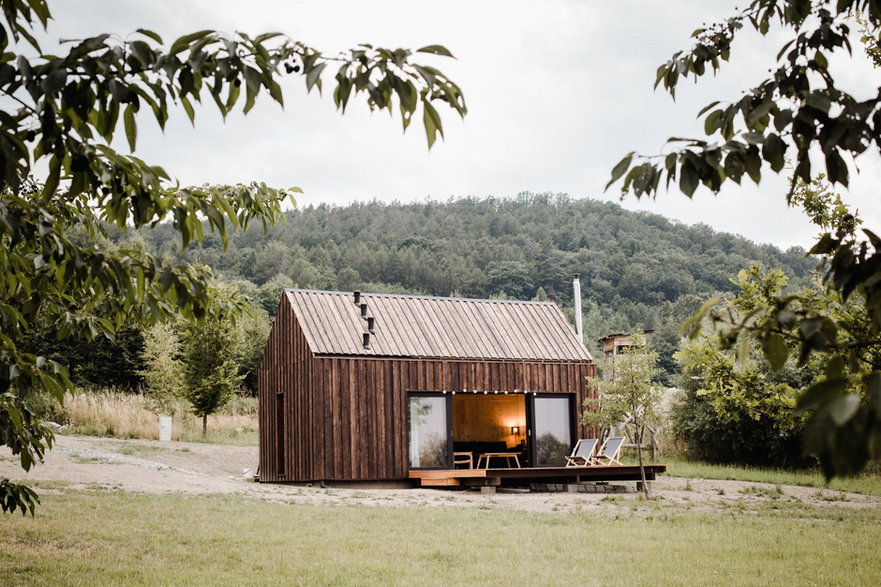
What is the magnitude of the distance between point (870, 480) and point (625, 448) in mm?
9129

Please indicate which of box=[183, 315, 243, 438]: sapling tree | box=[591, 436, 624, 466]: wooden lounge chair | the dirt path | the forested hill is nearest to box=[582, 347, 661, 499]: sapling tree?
the dirt path

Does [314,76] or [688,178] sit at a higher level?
[314,76]

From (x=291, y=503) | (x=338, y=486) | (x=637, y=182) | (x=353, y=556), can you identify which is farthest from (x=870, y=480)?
(x=637, y=182)

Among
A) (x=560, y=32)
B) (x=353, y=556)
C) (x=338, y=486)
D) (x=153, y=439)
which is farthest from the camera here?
(x=153, y=439)

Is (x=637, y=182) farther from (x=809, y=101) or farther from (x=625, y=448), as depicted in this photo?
(x=625, y=448)

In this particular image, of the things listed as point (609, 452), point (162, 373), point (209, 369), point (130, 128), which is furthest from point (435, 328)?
point (130, 128)

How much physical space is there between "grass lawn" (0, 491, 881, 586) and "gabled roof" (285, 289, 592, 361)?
594 cm

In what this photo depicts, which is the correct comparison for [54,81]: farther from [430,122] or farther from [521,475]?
[521,475]

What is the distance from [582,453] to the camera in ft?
58.7

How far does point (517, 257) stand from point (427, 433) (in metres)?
51.5

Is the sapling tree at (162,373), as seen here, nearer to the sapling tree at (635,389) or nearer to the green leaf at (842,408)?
the sapling tree at (635,389)

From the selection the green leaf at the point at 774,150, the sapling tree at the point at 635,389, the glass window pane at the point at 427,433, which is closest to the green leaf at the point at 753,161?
the green leaf at the point at 774,150

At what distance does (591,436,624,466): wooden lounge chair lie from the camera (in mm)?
17797

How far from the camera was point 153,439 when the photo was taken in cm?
2538
